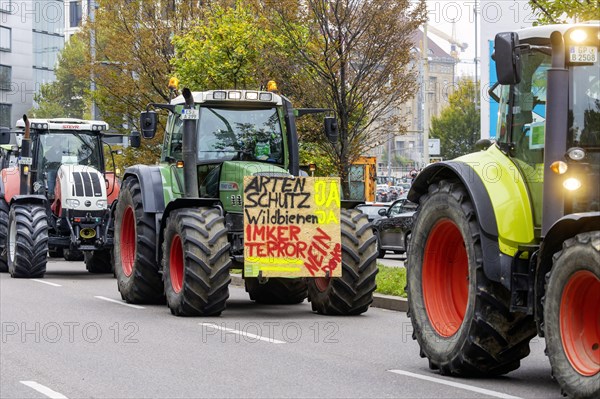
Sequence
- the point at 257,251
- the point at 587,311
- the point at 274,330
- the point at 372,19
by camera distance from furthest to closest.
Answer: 1. the point at 372,19
2. the point at 257,251
3. the point at 274,330
4. the point at 587,311

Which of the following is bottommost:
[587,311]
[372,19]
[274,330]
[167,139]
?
[274,330]

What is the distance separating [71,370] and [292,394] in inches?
95.1

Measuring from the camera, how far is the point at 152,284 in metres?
17.6

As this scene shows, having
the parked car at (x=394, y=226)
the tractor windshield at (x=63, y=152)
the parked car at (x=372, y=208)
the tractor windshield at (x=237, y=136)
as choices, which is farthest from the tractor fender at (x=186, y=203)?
the parked car at (x=372, y=208)

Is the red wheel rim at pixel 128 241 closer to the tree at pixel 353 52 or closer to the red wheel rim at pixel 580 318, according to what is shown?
the tree at pixel 353 52

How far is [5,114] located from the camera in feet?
301

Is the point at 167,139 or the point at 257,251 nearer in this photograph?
the point at 257,251

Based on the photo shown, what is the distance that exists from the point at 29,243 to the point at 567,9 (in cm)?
1224

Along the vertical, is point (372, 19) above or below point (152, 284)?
above

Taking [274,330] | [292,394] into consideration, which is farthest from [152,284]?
[292,394]

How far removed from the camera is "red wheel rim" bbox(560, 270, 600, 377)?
845cm

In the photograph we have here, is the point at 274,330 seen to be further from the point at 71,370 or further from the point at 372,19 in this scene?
the point at 372,19

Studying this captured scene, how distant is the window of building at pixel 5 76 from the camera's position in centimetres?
9140

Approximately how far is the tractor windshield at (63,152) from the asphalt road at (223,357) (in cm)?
849
